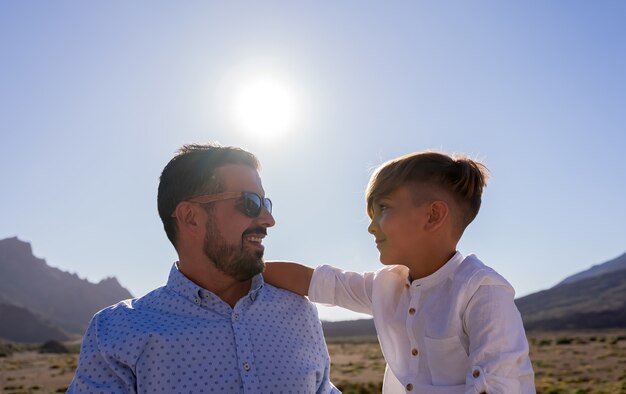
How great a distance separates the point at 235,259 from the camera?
3568 mm

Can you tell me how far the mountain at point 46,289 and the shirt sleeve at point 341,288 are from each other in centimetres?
→ 12152

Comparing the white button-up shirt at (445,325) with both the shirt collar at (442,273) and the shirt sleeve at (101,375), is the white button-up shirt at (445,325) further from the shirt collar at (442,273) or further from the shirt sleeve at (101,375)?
the shirt sleeve at (101,375)

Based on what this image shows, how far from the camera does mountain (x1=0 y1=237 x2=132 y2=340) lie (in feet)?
398

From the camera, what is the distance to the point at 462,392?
3.04 metres

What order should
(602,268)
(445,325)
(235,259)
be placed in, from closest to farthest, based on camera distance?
1. (445,325)
2. (235,259)
3. (602,268)

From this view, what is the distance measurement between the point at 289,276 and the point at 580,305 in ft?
256

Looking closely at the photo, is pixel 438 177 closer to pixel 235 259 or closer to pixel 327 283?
pixel 327 283

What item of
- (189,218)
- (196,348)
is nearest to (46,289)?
(189,218)

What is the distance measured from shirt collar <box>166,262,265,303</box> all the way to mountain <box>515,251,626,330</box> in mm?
64552

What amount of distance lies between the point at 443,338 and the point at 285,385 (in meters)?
0.83

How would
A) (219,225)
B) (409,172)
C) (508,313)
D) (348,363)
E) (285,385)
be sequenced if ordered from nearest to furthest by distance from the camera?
(508,313) → (285,385) → (409,172) → (219,225) → (348,363)

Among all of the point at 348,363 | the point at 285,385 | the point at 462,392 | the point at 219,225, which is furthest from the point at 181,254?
the point at 348,363

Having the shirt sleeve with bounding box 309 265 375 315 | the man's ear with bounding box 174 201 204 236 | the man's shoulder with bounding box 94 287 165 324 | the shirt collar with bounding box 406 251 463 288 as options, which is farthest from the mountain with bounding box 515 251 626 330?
the man's shoulder with bounding box 94 287 165 324

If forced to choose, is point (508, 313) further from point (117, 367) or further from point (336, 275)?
point (117, 367)
